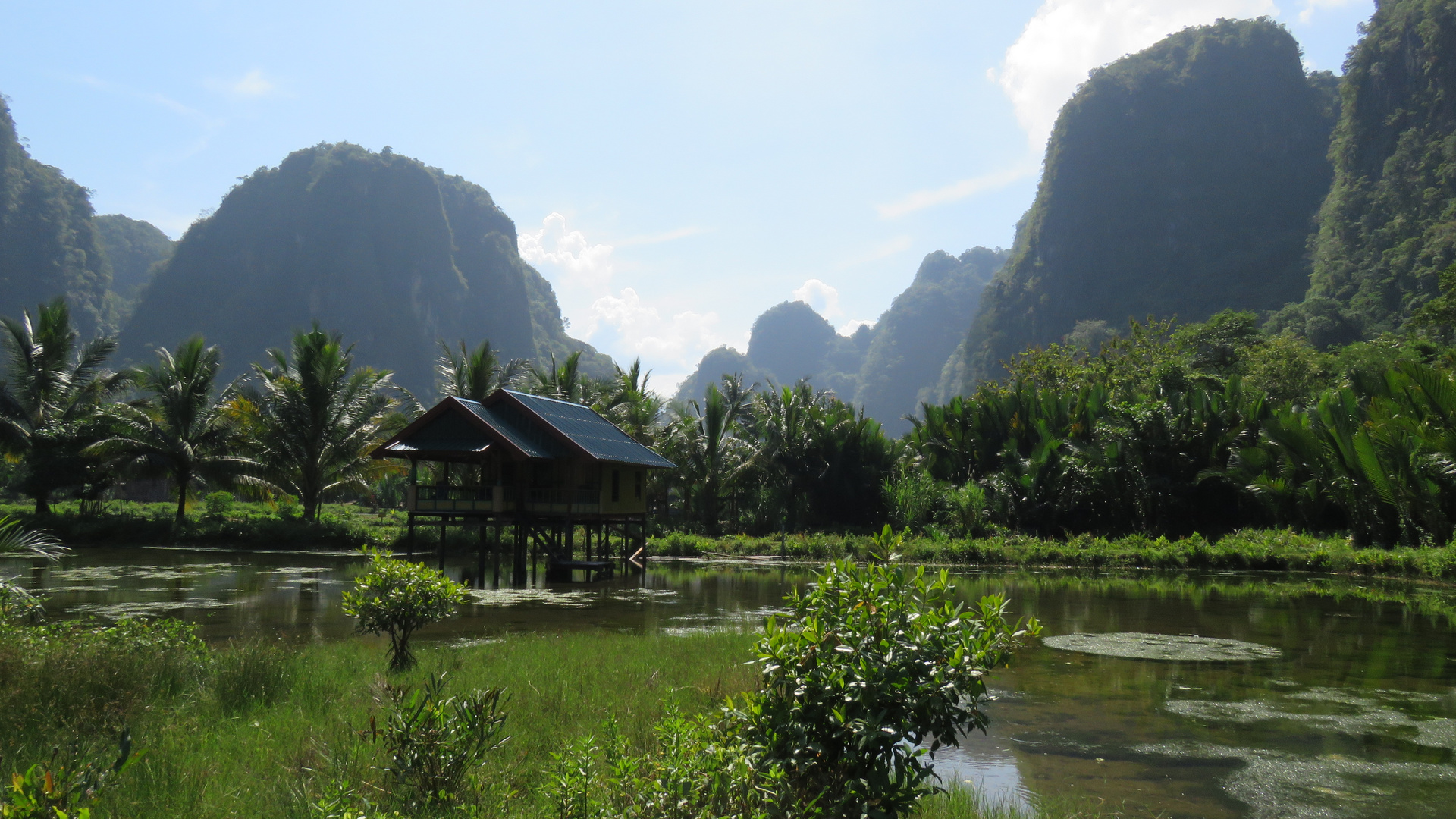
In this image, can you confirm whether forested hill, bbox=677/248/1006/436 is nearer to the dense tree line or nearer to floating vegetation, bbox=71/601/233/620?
the dense tree line

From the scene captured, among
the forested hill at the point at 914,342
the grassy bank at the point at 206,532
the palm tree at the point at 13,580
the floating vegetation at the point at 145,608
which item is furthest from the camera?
the forested hill at the point at 914,342

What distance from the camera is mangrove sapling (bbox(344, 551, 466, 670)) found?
7422mm

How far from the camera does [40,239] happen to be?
3617 inches

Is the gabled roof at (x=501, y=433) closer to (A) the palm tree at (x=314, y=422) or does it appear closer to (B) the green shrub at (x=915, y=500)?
(A) the palm tree at (x=314, y=422)

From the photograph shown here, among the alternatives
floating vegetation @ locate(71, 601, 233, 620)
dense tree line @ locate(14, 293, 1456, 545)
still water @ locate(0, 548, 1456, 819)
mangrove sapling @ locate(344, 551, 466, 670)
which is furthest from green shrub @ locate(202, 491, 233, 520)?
mangrove sapling @ locate(344, 551, 466, 670)

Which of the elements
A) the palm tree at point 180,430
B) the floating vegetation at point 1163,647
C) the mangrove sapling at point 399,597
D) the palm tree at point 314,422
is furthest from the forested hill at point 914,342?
the mangrove sapling at point 399,597

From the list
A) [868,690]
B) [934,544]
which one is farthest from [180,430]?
[868,690]

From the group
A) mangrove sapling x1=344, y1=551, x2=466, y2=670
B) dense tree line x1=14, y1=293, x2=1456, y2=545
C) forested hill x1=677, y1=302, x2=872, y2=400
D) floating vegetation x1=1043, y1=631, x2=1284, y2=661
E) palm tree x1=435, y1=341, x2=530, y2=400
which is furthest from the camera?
forested hill x1=677, y1=302, x2=872, y2=400

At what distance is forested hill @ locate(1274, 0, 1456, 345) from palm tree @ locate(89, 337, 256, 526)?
60.6 metres

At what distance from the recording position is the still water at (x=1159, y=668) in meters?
5.69

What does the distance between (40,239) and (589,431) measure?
4016 inches

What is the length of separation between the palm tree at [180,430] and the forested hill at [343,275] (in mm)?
87565

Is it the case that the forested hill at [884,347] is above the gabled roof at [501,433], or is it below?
above

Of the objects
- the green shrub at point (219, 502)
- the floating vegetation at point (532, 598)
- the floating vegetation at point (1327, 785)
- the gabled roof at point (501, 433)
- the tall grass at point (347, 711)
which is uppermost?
the gabled roof at point (501, 433)
